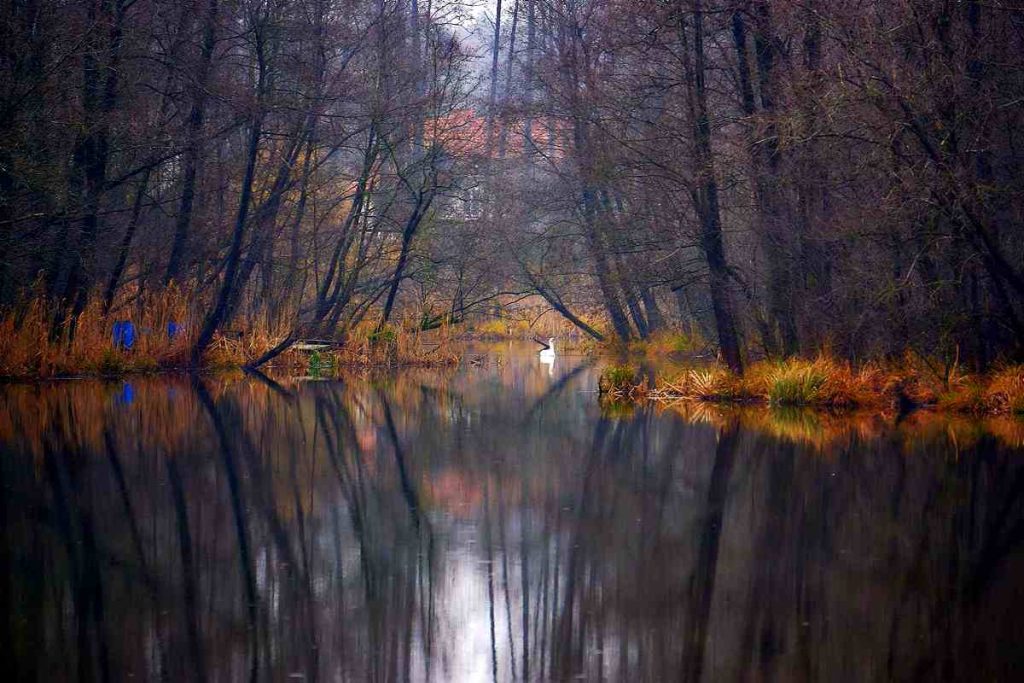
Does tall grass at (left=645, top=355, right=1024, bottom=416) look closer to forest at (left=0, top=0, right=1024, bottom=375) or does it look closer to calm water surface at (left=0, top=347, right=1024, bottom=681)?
forest at (left=0, top=0, right=1024, bottom=375)

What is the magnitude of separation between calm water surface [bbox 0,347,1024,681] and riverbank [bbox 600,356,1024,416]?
5.56 feet

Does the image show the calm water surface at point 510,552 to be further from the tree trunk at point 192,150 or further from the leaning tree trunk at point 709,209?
the tree trunk at point 192,150

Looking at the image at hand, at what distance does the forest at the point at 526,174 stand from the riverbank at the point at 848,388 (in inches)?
14.3

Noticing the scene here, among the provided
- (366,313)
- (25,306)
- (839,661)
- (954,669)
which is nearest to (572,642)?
(839,661)

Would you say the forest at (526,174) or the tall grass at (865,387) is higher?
the forest at (526,174)

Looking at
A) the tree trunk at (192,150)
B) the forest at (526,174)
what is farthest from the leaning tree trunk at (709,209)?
the tree trunk at (192,150)

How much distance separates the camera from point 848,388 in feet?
55.6

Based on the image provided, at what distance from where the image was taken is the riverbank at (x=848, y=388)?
15898 mm

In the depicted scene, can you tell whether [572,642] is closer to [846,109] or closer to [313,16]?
[846,109]

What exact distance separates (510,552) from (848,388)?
1034 centimetres

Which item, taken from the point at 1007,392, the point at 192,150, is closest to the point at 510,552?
the point at 1007,392

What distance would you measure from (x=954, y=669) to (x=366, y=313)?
24445 mm

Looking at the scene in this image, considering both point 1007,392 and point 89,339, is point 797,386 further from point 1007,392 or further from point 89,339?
point 89,339

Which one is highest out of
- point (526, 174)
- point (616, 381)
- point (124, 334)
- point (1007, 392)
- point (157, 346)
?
point (526, 174)
